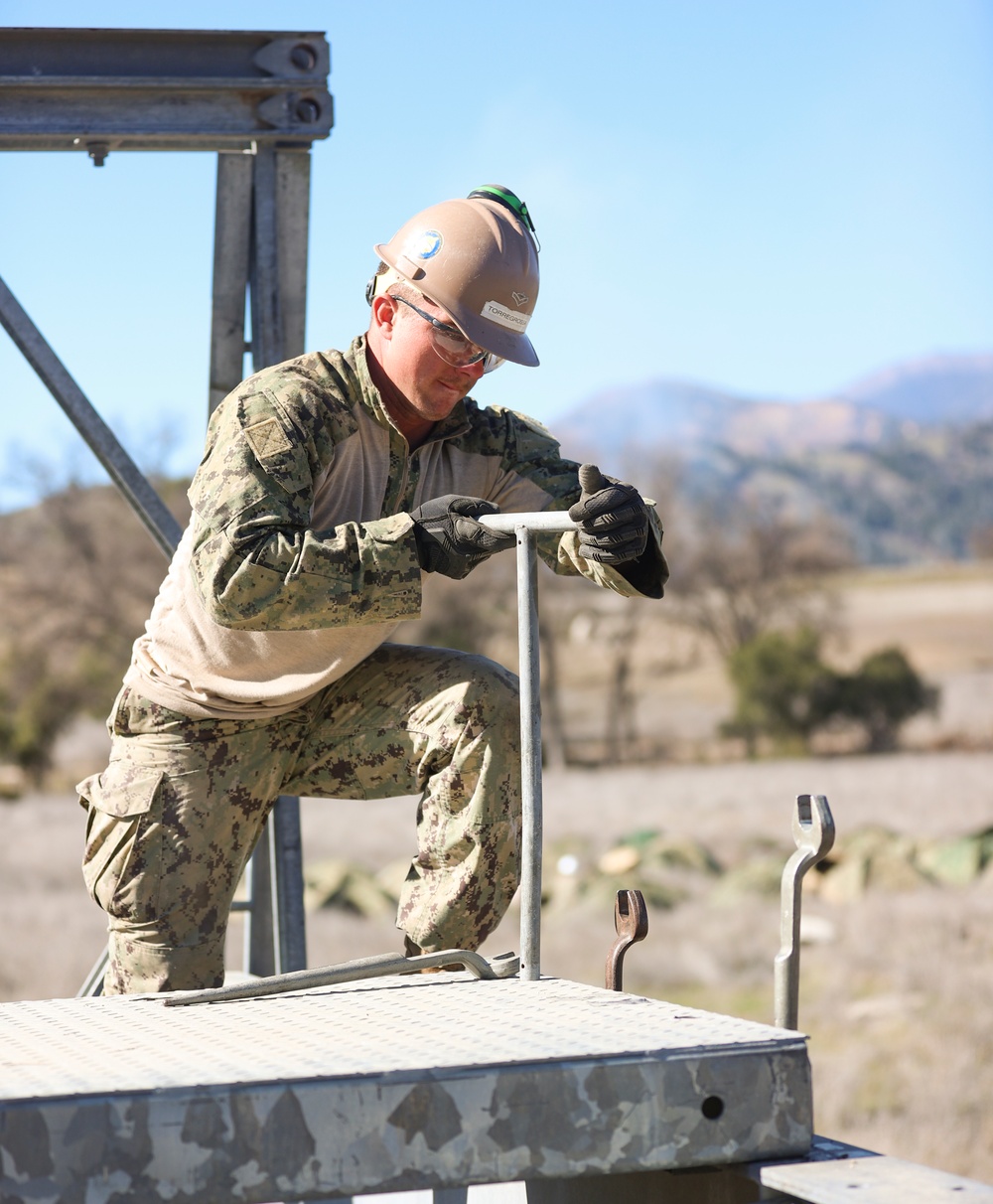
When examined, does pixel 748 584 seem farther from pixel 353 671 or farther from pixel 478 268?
pixel 478 268

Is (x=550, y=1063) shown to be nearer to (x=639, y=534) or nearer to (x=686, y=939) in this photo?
(x=639, y=534)

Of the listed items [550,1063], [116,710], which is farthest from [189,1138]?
[116,710]

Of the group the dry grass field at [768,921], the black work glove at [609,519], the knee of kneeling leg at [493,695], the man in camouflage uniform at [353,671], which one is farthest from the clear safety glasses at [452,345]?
the dry grass field at [768,921]

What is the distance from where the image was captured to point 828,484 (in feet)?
395

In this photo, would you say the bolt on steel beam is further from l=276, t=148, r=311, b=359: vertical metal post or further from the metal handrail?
the metal handrail

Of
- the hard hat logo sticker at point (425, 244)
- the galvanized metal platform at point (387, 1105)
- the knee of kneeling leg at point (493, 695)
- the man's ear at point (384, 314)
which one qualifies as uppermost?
the hard hat logo sticker at point (425, 244)

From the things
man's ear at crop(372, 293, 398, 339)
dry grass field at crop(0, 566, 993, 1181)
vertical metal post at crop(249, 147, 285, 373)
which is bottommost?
dry grass field at crop(0, 566, 993, 1181)

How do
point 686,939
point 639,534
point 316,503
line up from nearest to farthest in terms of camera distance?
point 639,534
point 316,503
point 686,939

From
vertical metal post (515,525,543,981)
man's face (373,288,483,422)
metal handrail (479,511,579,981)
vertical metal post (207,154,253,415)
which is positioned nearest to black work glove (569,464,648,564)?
metal handrail (479,511,579,981)

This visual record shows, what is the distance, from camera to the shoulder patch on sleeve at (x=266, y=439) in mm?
3285

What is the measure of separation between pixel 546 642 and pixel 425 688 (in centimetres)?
3042

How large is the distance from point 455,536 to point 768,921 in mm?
12621

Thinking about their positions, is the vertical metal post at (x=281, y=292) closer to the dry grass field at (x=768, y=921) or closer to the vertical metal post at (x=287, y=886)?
the vertical metal post at (x=287, y=886)

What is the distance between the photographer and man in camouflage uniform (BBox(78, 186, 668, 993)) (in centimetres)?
339
